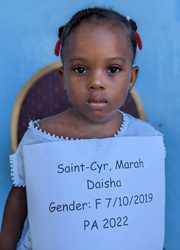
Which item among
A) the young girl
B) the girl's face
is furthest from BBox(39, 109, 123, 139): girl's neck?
the girl's face

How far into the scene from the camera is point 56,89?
1.34 metres

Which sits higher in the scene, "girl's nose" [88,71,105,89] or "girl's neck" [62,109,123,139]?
"girl's nose" [88,71,105,89]

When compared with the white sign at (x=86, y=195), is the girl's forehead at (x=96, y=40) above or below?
above

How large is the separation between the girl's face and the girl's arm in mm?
310

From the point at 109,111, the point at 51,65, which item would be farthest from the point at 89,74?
the point at 51,65

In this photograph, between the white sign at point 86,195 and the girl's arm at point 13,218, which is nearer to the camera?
the white sign at point 86,195

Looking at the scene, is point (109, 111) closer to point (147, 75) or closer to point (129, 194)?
point (129, 194)

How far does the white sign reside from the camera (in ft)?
3.41

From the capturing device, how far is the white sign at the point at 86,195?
1.04 metres

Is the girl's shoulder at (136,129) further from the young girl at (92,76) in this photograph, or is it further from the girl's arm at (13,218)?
the girl's arm at (13,218)

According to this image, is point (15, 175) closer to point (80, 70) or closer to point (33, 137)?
point (33, 137)

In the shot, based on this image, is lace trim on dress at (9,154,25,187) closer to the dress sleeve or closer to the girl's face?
the dress sleeve

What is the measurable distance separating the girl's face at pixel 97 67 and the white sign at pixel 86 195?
111 mm

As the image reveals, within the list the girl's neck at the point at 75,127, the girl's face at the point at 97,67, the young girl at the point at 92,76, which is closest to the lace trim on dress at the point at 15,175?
the young girl at the point at 92,76
